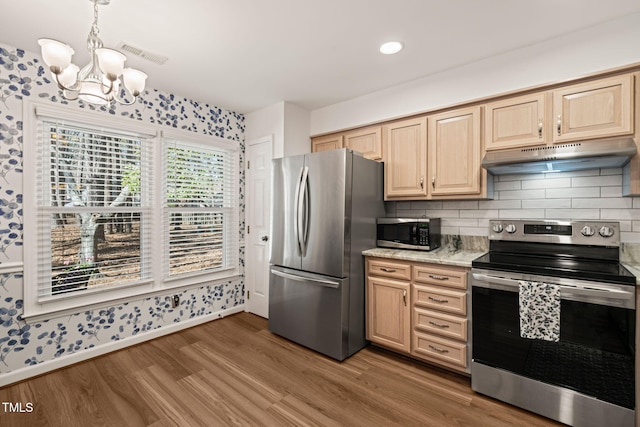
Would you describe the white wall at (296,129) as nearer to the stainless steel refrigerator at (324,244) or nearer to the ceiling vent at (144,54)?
the stainless steel refrigerator at (324,244)

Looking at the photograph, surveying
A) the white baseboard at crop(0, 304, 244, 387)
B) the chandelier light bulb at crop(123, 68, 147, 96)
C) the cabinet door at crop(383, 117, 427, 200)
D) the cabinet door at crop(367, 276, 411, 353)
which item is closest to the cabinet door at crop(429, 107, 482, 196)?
the cabinet door at crop(383, 117, 427, 200)

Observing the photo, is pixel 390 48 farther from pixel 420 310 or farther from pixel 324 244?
pixel 420 310

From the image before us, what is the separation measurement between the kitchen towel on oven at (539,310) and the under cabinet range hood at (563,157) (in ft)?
2.81

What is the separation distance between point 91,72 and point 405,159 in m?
2.47

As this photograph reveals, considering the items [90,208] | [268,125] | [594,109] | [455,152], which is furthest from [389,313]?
[90,208]

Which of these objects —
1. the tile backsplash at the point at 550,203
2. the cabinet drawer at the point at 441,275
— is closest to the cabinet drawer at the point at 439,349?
the cabinet drawer at the point at 441,275

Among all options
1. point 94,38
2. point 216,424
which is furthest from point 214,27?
point 216,424

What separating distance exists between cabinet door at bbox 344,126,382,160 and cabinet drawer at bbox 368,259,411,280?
1.10m

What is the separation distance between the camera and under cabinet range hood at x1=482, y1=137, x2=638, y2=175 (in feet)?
6.07

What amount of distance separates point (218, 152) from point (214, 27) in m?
1.78

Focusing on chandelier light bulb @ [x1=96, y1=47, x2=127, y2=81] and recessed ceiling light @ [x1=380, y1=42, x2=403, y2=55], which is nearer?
chandelier light bulb @ [x1=96, y1=47, x2=127, y2=81]

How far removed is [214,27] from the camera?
2057 mm

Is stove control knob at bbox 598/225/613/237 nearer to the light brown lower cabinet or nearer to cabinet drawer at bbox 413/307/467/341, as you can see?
the light brown lower cabinet

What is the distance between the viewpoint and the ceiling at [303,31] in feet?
6.04
